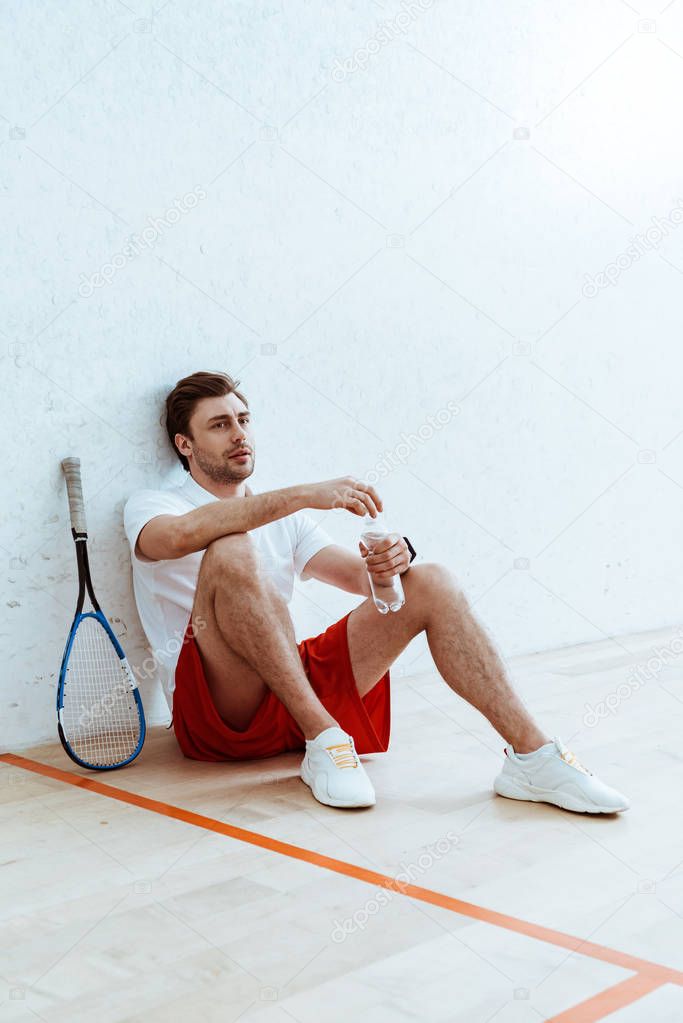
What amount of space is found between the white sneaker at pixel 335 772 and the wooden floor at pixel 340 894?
0.10ft

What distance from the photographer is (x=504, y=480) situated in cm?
363

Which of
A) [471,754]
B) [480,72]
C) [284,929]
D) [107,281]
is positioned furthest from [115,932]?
[480,72]

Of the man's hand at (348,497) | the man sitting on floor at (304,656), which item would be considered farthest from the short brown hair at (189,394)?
the man's hand at (348,497)

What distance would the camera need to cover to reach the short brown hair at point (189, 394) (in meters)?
2.74

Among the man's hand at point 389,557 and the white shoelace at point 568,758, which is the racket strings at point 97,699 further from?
the white shoelace at point 568,758

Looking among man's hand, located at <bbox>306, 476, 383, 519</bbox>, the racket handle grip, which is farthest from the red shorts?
the racket handle grip

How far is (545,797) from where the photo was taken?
6.67 ft

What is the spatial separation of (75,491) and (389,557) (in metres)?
0.83

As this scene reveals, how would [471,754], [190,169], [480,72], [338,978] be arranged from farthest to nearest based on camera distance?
[480,72] → [190,169] → [471,754] → [338,978]

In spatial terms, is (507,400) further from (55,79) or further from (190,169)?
(55,79)

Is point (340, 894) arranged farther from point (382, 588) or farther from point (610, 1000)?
point (382, 588)

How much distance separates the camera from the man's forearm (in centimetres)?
224

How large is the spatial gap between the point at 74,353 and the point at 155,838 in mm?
1267

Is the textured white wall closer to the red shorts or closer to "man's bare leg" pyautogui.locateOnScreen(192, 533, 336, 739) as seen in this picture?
the red shorts
